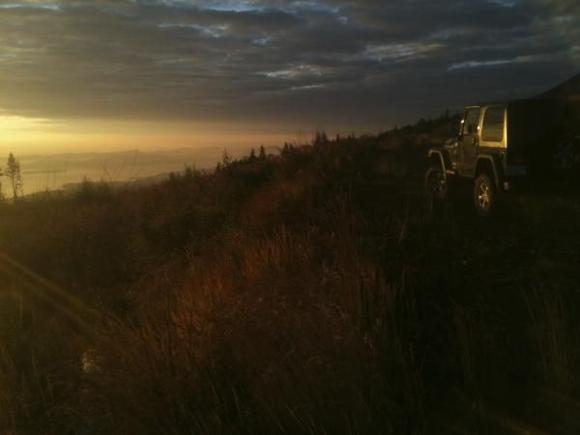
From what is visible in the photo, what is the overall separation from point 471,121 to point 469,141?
41 cm

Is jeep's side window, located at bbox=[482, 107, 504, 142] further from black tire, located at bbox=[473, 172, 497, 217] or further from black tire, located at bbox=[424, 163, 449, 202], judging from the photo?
black tire, located at bbox=[424, 163, 449, 202]

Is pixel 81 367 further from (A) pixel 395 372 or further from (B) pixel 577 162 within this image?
(B) pixel 577 162

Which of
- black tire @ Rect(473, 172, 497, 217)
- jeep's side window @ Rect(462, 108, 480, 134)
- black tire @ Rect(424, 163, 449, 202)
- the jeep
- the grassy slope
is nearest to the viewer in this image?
the grassy slope

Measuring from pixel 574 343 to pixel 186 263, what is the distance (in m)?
7.97

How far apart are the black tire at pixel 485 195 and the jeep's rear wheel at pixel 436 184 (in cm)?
213

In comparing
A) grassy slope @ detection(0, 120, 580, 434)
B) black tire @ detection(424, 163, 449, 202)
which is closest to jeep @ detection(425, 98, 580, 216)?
grassy slope @ detection(0, 120, 580, 434)

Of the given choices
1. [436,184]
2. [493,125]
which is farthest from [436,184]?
[493,125]

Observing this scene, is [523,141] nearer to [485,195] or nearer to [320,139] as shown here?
[485,195]

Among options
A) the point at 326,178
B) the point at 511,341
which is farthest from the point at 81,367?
the point at 326,178

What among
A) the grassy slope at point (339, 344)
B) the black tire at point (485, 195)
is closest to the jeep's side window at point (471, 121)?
the black tire at point (485, 195)

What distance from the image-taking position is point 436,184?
15164mm

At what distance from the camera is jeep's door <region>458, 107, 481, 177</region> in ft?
40.7

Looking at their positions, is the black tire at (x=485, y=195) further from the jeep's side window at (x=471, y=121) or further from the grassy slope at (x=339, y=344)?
the jeep's side window at (x=471, y=121)

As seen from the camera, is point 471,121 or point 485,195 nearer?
point 485,195
